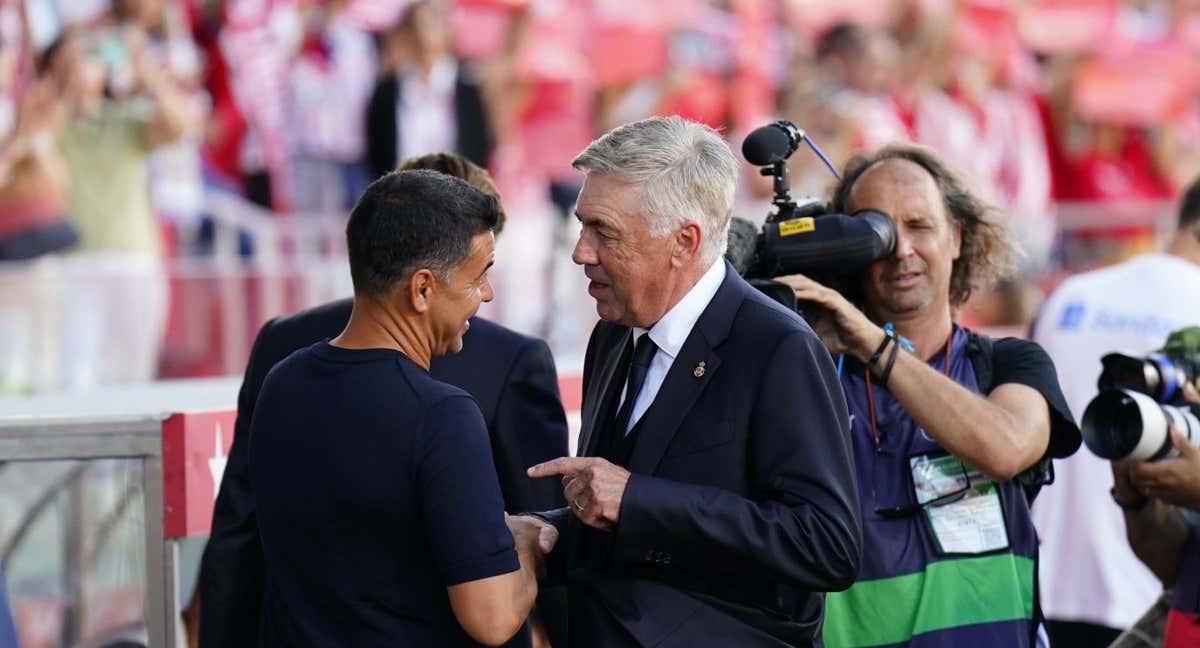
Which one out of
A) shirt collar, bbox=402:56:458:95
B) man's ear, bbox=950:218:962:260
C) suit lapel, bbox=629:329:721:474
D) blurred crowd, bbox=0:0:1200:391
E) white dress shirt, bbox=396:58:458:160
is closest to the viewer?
suit lapel, bbox=629:329:721:474

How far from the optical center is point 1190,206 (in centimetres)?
525

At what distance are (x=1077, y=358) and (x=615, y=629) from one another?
9.69 feet

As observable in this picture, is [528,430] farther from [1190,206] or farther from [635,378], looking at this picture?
[1190,206]

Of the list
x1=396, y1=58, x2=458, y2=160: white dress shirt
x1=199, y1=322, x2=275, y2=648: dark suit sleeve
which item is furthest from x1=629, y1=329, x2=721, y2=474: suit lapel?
x1=396, y1=58, x2=458, y2=160: white dress shirt

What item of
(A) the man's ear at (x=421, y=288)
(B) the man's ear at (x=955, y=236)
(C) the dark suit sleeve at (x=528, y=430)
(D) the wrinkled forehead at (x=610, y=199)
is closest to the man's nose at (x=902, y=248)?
(B) the man's ear at (x=955, y=236)

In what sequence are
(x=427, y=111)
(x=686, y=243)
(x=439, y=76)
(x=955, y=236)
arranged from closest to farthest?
(x=686, y=243) → (x=955, y=236) → (x=427, y=111) → (x=439, y=76)

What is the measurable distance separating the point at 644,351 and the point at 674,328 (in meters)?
0.10

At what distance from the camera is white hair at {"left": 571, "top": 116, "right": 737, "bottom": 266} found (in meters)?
2.96

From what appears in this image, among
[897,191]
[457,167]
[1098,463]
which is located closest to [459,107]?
[1098,463]

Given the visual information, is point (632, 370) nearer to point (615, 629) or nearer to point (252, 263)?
point (615, 629)

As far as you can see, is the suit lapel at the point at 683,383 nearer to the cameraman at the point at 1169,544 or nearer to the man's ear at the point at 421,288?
the man's ear at the point at 421,288

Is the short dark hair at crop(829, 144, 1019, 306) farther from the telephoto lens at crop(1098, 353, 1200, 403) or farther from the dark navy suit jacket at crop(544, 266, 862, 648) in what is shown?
the dark navy suit jacket at crop(544, 266, 862, 648)

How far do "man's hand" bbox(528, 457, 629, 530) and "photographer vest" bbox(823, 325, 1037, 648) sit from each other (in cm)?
83

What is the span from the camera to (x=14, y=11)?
7797mm
